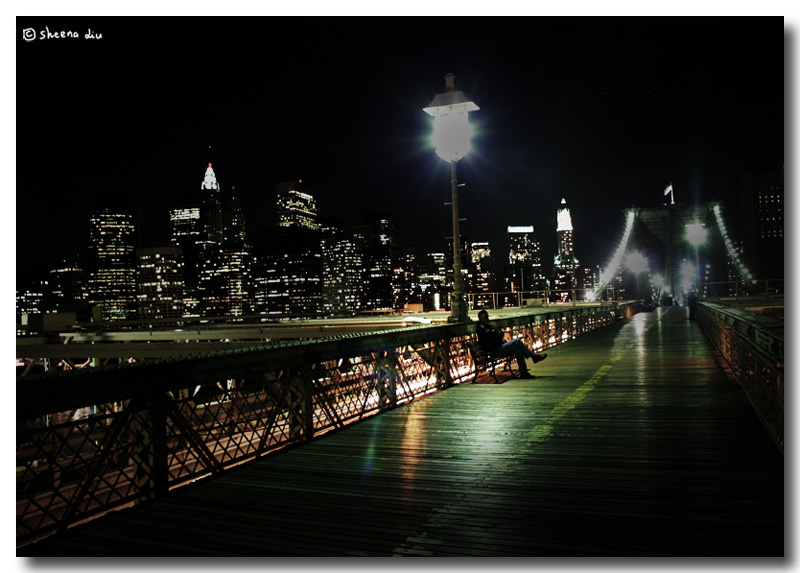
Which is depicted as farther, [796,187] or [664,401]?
[664,401]

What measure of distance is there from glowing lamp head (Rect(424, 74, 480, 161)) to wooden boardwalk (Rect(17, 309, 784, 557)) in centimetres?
659

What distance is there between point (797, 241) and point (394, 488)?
4389 millimetres

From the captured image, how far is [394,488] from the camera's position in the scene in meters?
4.97

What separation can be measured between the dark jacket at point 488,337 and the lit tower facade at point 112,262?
59.7ft

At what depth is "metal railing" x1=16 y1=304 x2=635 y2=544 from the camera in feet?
13.7

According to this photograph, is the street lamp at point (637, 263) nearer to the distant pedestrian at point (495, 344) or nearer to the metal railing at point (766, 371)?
the distant pedestrian at point (495, 344)

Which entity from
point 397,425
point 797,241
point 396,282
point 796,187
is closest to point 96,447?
point 397,425

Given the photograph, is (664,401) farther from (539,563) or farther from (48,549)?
(48,549)

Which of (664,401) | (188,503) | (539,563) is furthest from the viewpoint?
(664,401)

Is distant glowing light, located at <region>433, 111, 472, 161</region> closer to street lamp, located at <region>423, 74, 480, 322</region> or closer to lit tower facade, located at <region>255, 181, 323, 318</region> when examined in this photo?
street lamp, located at <region>423, 74, 480, 322</region>

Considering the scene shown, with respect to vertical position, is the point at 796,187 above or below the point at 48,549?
above

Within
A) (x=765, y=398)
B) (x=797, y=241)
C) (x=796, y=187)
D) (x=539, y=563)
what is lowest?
(x=539, y=563)

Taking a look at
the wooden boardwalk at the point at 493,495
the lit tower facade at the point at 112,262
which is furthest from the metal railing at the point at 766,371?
the lit tower facade at the point at 112,262

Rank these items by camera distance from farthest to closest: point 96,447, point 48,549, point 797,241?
point 797,241 < point 96,447 < point 48,549
